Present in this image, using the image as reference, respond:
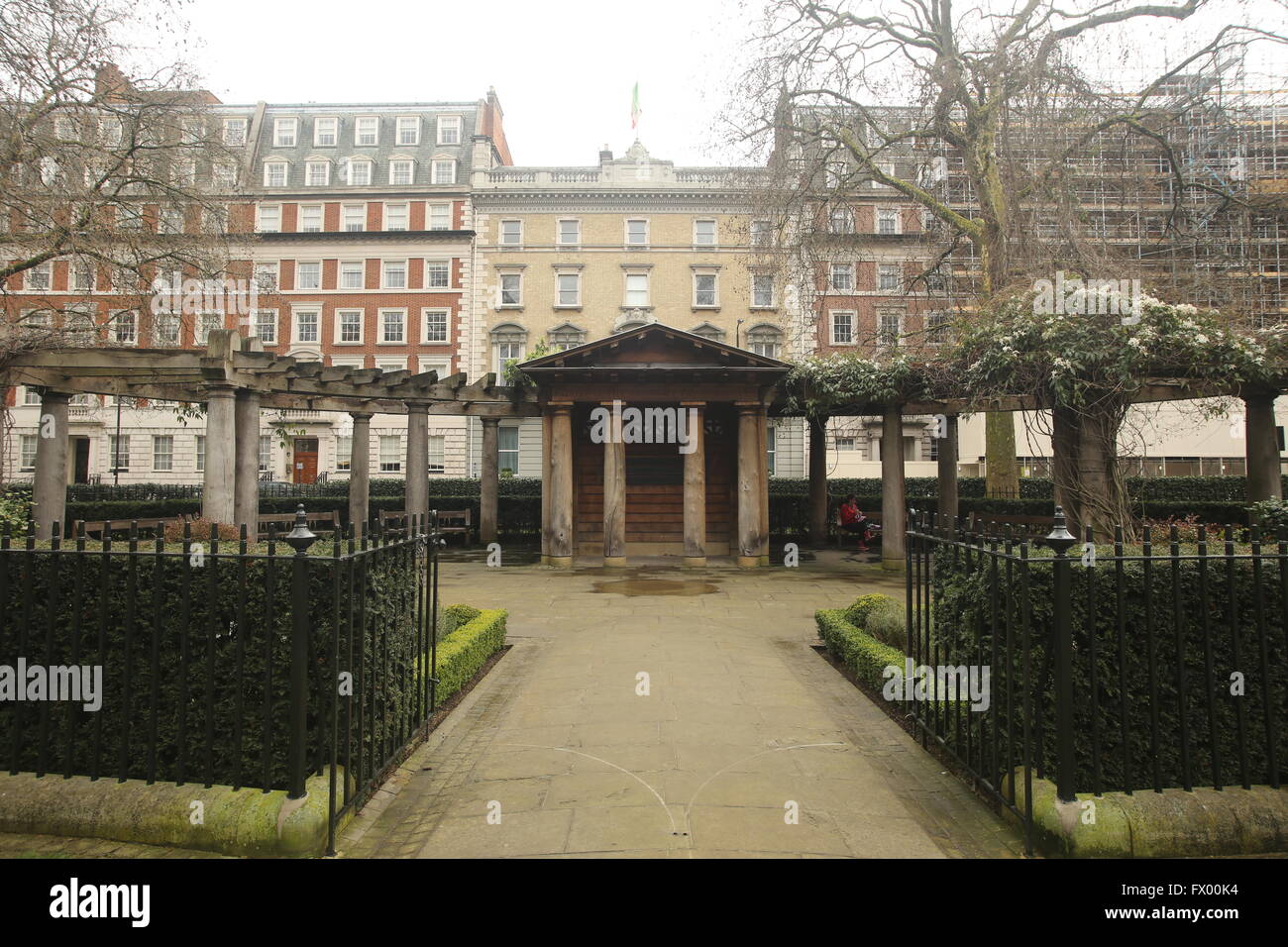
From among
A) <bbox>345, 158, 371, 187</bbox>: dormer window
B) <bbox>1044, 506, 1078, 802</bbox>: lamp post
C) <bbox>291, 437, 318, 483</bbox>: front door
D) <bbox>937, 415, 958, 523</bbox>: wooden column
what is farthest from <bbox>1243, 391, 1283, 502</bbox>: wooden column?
<bbox>345, 158, 371, 187</bbox>: dormer window

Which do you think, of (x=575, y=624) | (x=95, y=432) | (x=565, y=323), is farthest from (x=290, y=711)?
(x=95, y=432)

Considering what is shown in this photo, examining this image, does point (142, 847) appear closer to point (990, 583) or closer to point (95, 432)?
point (990, 583)

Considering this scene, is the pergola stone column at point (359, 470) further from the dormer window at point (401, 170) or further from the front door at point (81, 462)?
the front door at point (81, 462)

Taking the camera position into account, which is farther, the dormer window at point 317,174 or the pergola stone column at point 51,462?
Result: the dormer window at point 317,174

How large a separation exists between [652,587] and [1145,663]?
982cm

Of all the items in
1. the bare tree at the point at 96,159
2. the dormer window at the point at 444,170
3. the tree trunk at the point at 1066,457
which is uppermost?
the dormer window at the point at 444,170

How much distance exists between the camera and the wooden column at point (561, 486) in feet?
52.9

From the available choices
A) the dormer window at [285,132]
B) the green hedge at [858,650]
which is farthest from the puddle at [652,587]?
the dormer window at [285,132]

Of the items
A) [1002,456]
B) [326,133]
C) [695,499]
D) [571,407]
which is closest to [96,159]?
[571,407]

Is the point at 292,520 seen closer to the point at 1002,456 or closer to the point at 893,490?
the point at 893,490

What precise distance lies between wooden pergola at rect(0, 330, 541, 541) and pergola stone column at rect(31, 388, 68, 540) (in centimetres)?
2

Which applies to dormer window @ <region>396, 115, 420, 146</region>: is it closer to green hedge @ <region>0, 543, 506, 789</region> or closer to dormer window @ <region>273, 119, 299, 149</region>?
dormer window @ <region>273, 119, 299, 149</region>

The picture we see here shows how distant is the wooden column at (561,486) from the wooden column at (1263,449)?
12.4 metres

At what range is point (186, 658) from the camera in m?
3.76
